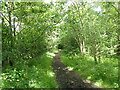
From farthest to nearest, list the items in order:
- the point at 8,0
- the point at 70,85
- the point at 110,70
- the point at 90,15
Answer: the point at 90,15 → the point at 110,70 → the point at 70,85 → the point at 8,0

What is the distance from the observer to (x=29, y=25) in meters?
5.46

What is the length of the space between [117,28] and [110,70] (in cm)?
277

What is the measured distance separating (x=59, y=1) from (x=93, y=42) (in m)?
4.33

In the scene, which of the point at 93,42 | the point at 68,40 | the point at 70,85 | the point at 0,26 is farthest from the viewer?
the point at 68,40

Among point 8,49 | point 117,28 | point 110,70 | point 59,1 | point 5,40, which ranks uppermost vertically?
point 59,1

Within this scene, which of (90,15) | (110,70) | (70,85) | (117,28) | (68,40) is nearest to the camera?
(117,28)

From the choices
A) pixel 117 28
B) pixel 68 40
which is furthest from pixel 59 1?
pixel 68 40

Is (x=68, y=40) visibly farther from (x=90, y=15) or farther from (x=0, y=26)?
(x=0, y=26)

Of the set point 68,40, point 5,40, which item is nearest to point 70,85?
point 5,40

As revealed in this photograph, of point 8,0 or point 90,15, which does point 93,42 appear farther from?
point 8,0

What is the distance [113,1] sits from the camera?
590cm

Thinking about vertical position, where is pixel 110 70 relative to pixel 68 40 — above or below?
below

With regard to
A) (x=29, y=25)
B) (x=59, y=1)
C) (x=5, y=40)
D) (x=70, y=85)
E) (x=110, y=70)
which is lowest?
(x=70, y=85)

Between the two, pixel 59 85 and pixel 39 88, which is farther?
pixel 59 85
